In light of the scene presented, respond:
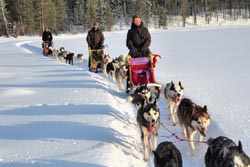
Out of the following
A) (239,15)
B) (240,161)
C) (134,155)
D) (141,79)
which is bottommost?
(134,155)

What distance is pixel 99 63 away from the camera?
1213cm

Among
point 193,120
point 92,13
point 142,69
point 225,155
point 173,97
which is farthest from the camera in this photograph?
point 92,13

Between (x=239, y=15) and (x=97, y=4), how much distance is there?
2622 cm

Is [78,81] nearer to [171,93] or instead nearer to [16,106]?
[16,106]

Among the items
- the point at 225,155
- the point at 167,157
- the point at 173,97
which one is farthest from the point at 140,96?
the point at 225,155

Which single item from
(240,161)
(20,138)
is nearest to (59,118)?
(20,138)

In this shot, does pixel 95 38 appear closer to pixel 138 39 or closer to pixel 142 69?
pixel 138 39

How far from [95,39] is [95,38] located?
0.04 m

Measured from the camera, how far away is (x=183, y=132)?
5.35 m

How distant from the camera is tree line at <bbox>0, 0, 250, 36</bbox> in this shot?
50.6m

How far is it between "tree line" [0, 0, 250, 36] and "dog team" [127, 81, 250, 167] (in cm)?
4045

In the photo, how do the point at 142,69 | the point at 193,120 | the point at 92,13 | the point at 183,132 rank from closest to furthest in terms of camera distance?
the point at 193,120
the point at 183,132
the point at 142,69
the point at 92,13

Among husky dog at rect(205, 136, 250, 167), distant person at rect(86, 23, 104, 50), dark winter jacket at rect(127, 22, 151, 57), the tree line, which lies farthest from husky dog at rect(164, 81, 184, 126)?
the tree line

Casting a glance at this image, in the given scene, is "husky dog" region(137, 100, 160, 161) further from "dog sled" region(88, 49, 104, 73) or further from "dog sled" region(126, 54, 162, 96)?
"dog sled" region(88, 49, 104, 73)
